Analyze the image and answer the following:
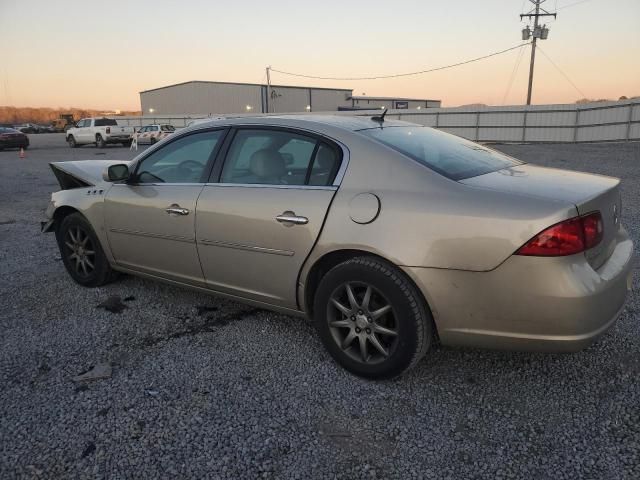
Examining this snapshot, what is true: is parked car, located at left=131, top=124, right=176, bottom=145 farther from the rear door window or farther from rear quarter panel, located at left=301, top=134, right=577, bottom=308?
rear quarter panel, located at left=301, top=134, right=577, bottom=308

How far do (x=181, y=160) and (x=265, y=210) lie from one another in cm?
107

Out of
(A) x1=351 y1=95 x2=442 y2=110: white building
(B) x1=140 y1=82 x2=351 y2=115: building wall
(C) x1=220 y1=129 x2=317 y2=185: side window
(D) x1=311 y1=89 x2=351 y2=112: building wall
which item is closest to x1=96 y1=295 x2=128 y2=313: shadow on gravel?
(C) x1=220 y1=129 x2=317 y2=185: side window

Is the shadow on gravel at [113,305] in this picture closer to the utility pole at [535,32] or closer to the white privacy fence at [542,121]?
the white privacy fence at [542,121]

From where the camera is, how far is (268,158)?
3.19m

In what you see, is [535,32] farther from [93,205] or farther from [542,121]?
[93,205]

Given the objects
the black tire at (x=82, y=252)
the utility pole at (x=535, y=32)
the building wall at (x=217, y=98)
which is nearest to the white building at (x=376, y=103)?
the building wall at (x=217, y=98)

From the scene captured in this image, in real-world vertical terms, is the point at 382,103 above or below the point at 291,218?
above

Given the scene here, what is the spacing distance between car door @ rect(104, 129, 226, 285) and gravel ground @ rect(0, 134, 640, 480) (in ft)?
1.48

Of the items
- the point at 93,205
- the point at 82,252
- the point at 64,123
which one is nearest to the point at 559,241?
the point at 93,205

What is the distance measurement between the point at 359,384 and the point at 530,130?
2692cm

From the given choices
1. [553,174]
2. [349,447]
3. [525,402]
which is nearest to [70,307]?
[349,447]

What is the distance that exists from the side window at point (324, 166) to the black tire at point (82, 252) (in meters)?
2.31

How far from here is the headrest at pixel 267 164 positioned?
312 centimetres

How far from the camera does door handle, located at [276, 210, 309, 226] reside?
2816mm
